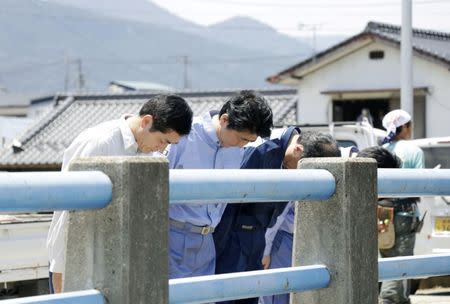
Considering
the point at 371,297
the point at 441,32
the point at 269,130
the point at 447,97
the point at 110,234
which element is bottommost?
the point at 371,297

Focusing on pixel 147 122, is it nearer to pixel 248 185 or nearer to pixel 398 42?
pixel 248 185

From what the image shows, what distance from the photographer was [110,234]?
3.56m

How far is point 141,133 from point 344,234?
1.22 metres

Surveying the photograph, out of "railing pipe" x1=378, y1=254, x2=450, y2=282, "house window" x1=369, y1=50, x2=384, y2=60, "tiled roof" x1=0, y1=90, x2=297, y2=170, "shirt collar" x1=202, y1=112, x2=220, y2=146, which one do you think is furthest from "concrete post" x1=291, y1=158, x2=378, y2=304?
"house window" x1=369, y1=50, x2=384, y2=60

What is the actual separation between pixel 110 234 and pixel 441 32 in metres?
31.6

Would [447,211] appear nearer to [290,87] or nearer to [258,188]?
[258,188]

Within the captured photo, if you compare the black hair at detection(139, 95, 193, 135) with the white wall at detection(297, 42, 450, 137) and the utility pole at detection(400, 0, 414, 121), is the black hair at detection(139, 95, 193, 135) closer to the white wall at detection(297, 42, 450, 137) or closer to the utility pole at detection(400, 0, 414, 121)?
the utility pole at detection(400, 0, 414, 121)

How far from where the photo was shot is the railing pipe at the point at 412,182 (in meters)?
4.83

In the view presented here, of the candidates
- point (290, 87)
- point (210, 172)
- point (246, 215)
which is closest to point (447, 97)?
point (290, 87)

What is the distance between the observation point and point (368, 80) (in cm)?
3052

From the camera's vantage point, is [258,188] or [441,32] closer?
[258,188]

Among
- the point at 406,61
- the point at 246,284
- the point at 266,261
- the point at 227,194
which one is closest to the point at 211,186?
the point at 227,194

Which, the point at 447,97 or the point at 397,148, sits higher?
the point at 447,97

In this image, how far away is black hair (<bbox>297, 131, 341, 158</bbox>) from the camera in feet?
19.0
